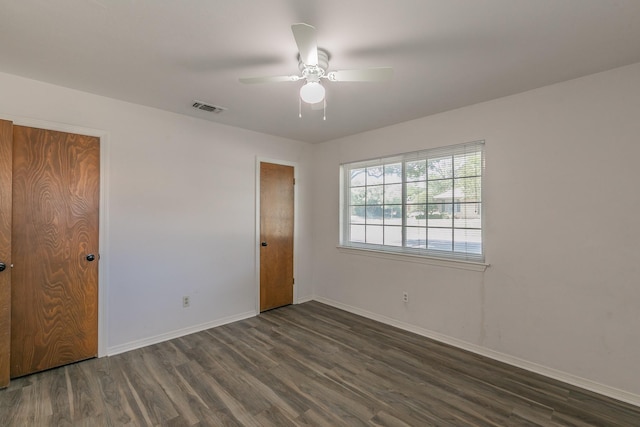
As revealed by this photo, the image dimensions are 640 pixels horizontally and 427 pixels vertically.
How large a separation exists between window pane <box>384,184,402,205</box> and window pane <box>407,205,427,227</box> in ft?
0.65

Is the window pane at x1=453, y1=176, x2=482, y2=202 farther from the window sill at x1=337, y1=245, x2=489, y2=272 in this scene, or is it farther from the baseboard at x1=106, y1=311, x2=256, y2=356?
the baseboard at x1=106, y1=311, x2=256, y2=356

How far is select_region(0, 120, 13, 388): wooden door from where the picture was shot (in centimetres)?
225

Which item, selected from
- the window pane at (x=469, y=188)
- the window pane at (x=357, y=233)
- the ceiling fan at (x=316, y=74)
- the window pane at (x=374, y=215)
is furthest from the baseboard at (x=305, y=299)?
the ceiling fan at (x=316, y=74)

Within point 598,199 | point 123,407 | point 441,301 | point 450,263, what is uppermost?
point 598,199

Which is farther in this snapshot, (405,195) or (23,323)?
(405,195)

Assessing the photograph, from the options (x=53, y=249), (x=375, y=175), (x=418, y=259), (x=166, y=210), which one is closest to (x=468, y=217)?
(x=418, y=259)

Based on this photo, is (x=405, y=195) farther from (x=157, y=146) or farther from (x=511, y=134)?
(x=157, y=146)

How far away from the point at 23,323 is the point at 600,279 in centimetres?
467

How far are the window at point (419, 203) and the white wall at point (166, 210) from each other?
55.0 inches

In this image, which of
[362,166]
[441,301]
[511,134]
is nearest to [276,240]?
[362,166]

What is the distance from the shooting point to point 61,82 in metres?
2.54

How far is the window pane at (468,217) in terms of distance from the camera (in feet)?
9.96

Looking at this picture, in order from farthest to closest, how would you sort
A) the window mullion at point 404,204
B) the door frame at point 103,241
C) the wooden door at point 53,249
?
the window mullion at point 404,204, the door frame at point 103,241, the wooden door at point 53,249

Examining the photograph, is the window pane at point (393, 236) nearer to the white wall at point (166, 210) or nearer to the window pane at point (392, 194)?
the window pane at point (392, 194)
